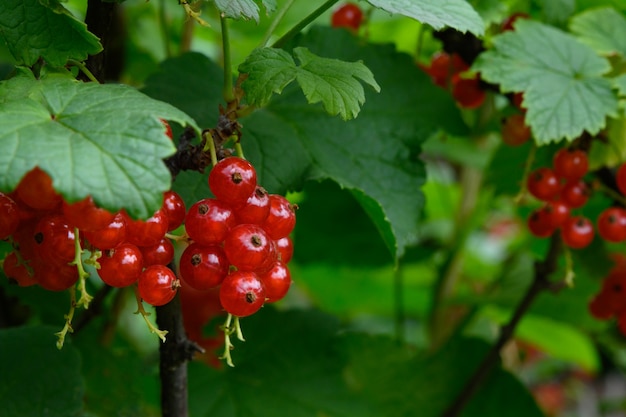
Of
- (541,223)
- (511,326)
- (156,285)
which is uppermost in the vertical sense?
(156,285)

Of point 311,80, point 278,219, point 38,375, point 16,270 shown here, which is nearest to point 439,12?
point 311,80

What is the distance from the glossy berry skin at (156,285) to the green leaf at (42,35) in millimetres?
208

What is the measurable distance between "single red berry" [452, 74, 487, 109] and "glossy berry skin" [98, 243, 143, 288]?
678mm

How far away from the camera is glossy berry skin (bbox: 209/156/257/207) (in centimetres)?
64

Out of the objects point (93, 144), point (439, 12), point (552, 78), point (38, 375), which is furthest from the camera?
point (552, 78)

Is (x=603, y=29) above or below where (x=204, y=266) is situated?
above

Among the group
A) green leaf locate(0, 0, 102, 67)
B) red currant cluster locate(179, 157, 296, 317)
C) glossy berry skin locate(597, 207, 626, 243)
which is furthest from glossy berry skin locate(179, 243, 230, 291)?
glossy berry skin locate(597, 207, 626, 243)

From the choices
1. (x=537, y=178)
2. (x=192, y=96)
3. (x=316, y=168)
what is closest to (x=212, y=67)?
(x=192, y=96)

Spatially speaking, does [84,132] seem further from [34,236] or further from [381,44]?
[381,44]

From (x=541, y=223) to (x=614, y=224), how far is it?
0.10 m

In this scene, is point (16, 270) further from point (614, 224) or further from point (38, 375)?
point (614, 224)

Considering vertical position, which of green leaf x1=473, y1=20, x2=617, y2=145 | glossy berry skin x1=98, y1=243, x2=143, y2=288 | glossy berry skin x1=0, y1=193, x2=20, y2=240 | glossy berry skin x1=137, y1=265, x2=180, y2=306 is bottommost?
glossy berry skin x1=137, y1=265, x2=180, y2=306

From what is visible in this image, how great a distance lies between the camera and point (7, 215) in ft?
2.04

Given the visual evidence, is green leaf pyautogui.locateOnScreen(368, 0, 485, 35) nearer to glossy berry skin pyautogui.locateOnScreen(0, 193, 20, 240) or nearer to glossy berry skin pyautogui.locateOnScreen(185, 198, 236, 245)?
glossy berry skin pyautogui.locateOnScreen(185, 198, 236, 245)
